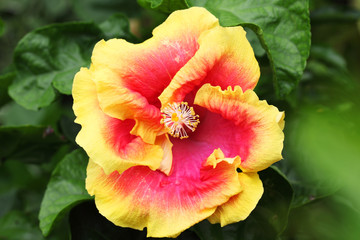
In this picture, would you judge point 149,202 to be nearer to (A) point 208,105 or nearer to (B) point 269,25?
(A) point 208,105

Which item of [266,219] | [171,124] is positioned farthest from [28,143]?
[266,219]

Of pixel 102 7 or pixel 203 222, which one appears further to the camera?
pixel 102 7

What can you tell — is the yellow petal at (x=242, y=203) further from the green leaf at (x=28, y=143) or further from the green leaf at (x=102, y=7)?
the green leaf at (x=102, y=7)

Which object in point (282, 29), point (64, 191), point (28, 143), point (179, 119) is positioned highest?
point (282, 29)

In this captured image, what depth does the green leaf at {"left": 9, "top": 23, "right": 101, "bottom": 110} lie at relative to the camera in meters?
1.47

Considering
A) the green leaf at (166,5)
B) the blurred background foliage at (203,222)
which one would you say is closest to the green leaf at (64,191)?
the blurred background foliage at (203,222)

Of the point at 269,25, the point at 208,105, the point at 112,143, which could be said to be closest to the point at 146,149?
the point at 112,143

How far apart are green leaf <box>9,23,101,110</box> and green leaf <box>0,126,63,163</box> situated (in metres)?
0.14

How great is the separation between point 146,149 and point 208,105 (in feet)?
0.62

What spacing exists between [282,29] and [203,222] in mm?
599

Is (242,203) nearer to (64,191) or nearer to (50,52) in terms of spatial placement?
(64,191)

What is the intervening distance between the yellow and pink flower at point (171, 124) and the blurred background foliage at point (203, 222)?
0.55 feet

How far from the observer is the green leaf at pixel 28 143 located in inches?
61.1

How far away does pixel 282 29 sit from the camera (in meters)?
1.25
